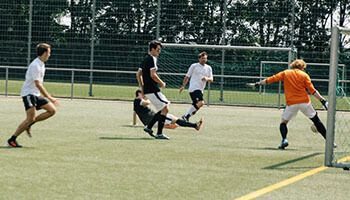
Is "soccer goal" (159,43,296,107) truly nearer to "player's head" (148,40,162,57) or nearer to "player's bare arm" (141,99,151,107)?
"player's bare arm" (141,99,151,107)

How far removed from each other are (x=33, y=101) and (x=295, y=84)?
452cm

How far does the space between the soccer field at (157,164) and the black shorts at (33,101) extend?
65cm

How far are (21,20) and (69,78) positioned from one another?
473cm

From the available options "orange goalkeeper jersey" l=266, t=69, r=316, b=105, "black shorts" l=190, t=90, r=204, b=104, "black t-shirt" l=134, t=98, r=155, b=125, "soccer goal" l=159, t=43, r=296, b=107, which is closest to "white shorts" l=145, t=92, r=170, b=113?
"black t-shirt" l=134, t=98, r=155, b=125

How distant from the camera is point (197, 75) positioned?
68.9ft

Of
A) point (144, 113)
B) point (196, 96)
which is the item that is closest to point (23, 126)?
point (144, 113)

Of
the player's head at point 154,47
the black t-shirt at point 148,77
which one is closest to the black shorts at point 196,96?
the black t-shirt at point 148,77

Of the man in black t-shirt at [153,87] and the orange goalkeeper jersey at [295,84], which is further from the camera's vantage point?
the man in black t-shirt at [153,87]

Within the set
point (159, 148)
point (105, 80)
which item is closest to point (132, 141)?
point (159, 148)

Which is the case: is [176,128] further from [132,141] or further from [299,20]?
[299,20]

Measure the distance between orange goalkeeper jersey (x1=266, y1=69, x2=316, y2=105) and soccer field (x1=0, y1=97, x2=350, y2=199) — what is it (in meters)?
0.91

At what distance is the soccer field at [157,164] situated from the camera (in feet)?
28.9

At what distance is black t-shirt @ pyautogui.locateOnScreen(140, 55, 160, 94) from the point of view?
16.2m

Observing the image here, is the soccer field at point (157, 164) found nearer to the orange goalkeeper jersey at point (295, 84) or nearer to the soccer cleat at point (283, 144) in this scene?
the soccer cleat at point (283, 144)
